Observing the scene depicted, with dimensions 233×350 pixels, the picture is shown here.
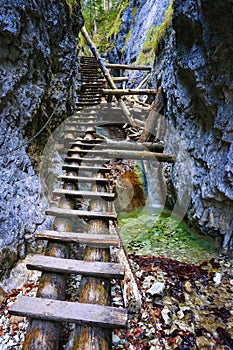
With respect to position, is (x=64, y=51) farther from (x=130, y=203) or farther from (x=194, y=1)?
(x=130, y=203)

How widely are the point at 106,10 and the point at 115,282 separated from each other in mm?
32070

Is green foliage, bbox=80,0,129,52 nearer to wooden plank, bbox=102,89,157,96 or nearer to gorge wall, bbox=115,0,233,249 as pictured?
wooden plank, bbox=102,89,157,96

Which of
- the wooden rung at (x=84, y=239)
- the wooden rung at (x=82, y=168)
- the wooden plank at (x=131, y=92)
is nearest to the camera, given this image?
the wooden rung at (x=84, y=239)

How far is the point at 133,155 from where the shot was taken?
6031mm

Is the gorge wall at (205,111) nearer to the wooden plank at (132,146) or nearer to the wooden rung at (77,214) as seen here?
the wooden plank at (132,146)

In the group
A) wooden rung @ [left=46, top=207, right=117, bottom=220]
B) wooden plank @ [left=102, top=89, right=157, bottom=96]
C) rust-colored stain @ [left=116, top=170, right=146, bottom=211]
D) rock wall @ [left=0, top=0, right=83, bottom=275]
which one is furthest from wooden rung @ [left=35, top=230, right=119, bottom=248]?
wooden plank @ [left=102, top=89, right=157, bottom=96]

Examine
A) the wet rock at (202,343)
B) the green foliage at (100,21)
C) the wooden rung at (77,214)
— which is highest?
the green foliage at (100,21)

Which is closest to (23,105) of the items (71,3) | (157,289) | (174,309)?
(157,289)

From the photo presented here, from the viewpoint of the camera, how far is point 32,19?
151 inches

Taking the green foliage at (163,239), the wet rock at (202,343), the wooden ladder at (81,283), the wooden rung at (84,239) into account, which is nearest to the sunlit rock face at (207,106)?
the green foliage at (163,239)

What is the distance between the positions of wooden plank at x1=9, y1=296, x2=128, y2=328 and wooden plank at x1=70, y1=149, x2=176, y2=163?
384cm

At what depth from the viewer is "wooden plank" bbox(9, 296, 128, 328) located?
208 centimetres

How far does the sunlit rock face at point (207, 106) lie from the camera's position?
3.51 meters

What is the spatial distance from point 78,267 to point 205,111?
3586 mm
